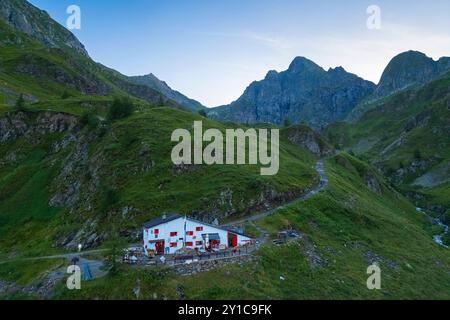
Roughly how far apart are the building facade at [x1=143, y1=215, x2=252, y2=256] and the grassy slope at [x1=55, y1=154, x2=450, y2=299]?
7.08 meters

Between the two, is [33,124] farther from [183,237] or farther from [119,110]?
[183,237]

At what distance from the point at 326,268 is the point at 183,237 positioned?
75.4ft

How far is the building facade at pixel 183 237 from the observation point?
67.7m

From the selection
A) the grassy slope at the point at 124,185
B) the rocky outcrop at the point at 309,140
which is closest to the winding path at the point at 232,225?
the grassy slope at the point at 124,185

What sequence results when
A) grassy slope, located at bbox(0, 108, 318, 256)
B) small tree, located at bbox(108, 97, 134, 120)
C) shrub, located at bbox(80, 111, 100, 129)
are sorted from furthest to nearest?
small tree, located at bbox(108, 97, 134, 120), shrub, located at bbox(80, 111, 100, 129), grassy slope, located at bbox(0, 108, 318, 256)

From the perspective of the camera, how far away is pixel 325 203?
317 ft

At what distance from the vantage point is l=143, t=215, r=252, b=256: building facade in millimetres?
67688

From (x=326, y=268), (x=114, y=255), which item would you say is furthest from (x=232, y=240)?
(x=114, y=255)

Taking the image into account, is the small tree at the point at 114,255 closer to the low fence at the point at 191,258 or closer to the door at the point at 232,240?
the low fence at the point at 191,258

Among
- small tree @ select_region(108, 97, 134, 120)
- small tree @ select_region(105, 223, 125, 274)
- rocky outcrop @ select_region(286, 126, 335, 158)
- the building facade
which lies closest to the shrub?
small tree @ select_region(108, 97, 134, 120)

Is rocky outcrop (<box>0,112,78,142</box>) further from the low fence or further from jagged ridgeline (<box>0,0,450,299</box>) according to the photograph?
the low fence

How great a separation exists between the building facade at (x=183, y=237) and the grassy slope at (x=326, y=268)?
708cm

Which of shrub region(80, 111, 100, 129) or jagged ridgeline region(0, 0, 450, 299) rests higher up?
shrub region(80, 111, 100, 129)
